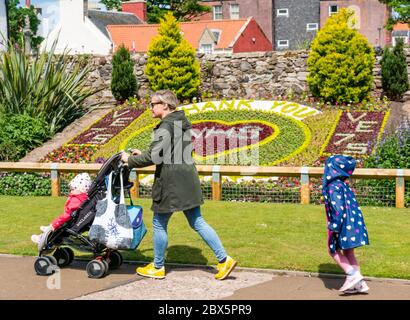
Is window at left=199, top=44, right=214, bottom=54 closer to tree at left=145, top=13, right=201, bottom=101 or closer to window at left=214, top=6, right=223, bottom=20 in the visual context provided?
window at left=214, top=6, right=223, bottom=20

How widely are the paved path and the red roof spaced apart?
38.1 metres

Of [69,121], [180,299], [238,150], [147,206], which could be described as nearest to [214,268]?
[180,299]

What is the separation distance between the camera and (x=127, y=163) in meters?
7.70

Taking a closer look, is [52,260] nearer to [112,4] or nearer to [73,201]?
[73,201]

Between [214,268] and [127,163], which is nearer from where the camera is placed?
[127,163]

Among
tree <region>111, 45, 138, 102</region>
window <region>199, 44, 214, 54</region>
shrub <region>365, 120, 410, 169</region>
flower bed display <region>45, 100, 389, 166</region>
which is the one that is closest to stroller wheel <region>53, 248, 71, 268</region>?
shrub <region>365, 120, 410, 169</region>

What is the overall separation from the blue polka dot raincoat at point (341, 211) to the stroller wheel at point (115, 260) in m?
Answer: 2.43

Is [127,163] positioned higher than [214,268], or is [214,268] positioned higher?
[127,163]

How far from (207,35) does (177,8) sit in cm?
1160

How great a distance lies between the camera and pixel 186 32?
47.3m

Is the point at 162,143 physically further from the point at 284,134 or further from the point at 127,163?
the point at 284,134

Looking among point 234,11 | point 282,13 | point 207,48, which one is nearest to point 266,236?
point 207,48

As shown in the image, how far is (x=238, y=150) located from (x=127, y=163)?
10.7 m
